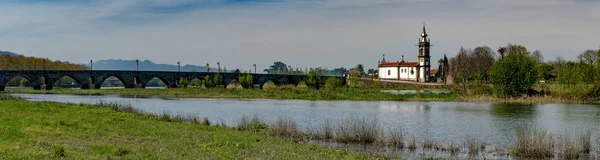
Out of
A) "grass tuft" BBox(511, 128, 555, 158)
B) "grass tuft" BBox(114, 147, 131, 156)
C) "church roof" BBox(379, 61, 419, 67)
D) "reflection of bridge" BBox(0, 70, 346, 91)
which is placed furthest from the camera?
"church roof" BBox(379, 61, 419, 67)

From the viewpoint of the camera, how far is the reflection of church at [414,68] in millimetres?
147000

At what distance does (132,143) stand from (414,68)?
130 meters

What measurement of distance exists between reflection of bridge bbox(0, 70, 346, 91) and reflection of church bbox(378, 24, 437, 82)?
26.1 metres

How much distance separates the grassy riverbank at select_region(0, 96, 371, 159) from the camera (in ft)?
59.0

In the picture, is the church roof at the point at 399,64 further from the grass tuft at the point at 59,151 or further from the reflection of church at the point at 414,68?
the grass tuft at the point at 59,151

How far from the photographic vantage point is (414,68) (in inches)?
5792

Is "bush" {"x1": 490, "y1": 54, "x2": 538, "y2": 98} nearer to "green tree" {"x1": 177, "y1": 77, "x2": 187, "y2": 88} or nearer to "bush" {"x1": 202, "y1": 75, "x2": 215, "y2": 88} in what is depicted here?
"bush" {"x1": 202, "y1": 75, "x2": 215, "y2": 88}

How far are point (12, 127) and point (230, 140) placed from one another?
30.0 feet

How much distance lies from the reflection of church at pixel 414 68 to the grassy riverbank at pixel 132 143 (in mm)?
122841

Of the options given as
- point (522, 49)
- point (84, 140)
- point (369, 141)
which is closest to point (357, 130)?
point (369, 141)

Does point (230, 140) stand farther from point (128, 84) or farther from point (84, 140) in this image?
point (128, 84)

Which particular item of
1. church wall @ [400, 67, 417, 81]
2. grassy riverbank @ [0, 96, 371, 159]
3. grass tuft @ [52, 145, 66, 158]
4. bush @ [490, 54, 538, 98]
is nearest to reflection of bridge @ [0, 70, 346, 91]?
church wall @ [400, 67, 417, 81]

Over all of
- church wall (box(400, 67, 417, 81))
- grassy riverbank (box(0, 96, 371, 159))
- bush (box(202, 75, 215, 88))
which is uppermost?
church wall (box(400, 67, 417, 81))

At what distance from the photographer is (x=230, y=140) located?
23.5 metres
